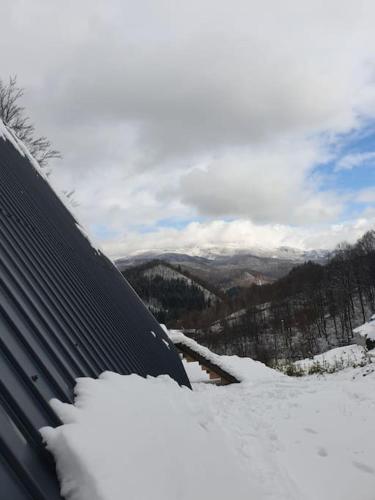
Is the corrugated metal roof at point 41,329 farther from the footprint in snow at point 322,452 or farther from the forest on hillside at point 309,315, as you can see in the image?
the forest on hillside at point 309,315

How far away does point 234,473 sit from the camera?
3652mm

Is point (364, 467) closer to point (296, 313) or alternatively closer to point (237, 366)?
point (237, 366)

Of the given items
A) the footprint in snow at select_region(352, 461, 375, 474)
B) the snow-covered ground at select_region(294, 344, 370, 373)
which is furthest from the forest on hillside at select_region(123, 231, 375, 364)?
the footprint in snow at select_region(352, 461, 375, 474)

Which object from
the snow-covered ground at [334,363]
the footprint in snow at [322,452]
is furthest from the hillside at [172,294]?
the footprint in snow at [322,452]

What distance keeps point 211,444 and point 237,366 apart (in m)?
10.2

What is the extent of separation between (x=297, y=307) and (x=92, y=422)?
96.7m

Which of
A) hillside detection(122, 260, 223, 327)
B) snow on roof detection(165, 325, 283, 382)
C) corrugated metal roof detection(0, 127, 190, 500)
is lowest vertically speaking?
hillside detection(122, 260, 223, 327)

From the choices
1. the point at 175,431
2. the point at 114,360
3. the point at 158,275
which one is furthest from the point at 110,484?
the point at 158,275

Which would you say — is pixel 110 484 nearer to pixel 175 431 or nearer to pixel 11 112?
pixel 175 431

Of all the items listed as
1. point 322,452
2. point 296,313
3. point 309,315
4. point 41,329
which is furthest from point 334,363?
point 296,313

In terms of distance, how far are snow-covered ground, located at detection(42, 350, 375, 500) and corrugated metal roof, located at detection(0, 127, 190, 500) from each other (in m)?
0.16

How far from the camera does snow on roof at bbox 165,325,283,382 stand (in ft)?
42.0

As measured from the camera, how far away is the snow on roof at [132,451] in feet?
6.23

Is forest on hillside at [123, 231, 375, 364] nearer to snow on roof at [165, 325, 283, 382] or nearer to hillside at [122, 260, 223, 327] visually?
hillside at [122, 260, 223, 327]
